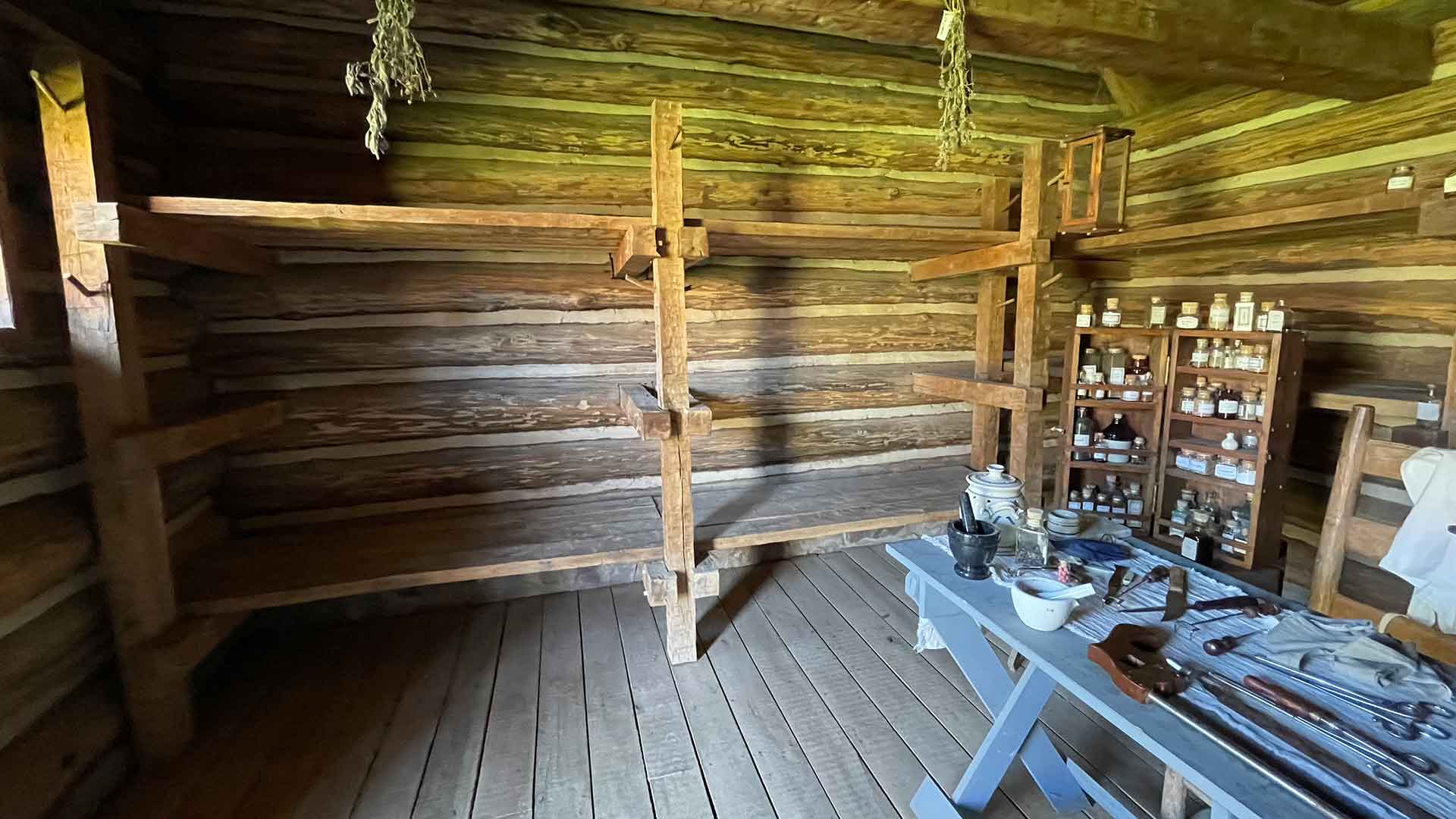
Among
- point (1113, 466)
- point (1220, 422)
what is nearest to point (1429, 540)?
point (1220, 422)

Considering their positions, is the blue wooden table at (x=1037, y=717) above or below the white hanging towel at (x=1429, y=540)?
below

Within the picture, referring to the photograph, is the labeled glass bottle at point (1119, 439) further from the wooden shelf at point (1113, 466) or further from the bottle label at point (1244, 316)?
the bottle label at point (1244, 316)

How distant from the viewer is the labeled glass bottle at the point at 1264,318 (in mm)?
2807

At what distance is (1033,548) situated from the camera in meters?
1.78

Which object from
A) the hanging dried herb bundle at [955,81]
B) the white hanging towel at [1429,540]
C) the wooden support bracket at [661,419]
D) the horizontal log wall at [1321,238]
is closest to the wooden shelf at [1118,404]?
the horizontal log wall at [1321,238]

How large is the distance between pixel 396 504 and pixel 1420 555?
381 cm

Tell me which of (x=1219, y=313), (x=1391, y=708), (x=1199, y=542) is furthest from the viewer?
(x=1199, y=542)

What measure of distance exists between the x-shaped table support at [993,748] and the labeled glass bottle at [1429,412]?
1.96m

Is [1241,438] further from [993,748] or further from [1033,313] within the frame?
[993,748]

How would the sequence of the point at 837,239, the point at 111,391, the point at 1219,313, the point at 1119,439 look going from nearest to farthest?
the point at 111,391 → the point at 837,239 → the point at 1219,313 → the point at 1119,439

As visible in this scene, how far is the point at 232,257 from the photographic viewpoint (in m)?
2.42

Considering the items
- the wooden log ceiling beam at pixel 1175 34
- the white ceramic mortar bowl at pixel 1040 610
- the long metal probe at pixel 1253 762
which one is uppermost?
the wooden log ceiling beam at pixel 1175 34

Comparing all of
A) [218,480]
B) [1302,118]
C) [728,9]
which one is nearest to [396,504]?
[218,480]

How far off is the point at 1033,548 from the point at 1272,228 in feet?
6.02
